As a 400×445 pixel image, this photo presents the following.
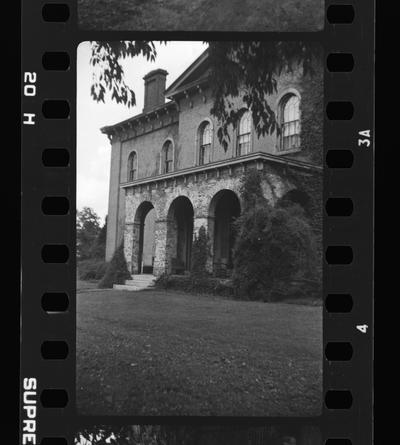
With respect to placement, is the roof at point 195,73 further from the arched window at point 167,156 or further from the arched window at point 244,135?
the arched window at point 167,156

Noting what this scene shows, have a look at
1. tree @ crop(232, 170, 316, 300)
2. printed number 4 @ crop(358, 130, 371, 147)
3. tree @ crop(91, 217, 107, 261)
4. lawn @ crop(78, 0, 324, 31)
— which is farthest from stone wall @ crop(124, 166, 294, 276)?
lawn @ crop(78, 0, 324, 31)

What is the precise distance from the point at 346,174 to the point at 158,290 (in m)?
2.27

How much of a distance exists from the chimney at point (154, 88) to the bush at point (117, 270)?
1604 millimetres

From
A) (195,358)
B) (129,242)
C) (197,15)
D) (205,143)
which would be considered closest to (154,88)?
(205,143)

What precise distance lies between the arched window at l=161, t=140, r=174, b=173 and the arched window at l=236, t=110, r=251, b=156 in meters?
0.85

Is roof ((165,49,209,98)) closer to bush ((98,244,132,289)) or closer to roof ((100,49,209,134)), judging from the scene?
roof ((100,49,209,134))

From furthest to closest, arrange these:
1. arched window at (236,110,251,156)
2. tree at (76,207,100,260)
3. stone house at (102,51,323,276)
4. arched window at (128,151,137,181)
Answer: arched window at (128,151,137,181) → arched window at (236,110,251,156) → stone house at (102,51,323,276) → tree at (76,207,100,260)

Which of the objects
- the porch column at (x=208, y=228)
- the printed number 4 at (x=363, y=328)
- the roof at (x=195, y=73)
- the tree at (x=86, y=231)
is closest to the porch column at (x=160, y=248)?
the porch column at (x=208, y=228)

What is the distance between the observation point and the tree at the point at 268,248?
4848mm

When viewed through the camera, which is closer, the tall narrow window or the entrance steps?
the entrance steps

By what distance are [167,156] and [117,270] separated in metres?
1.53

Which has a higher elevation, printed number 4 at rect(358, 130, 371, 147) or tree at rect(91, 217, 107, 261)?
printed number 4 at rect(358, 130, 371, 147)

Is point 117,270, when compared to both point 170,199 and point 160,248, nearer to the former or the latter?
point 160,248

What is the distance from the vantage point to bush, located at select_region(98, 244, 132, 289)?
16.2ft
